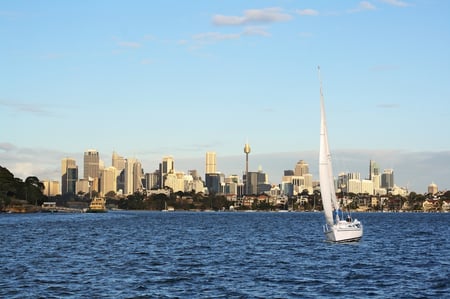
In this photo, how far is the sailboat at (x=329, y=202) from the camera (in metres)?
100

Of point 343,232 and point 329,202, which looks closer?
point 343,232

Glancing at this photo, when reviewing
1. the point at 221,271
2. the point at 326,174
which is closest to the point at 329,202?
the point at 326,174

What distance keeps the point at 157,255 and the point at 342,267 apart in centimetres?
2131

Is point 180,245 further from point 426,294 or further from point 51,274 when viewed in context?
point 426,294

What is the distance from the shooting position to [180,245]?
10350cm

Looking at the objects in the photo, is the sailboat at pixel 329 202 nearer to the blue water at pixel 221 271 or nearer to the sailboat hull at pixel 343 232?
the sailboat hull at pixel 343 232

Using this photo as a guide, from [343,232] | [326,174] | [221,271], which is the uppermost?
[326,174]

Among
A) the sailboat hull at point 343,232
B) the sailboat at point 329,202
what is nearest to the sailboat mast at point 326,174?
the sailboat at point 329,202

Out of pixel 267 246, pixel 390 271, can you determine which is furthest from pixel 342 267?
pixel 267 246

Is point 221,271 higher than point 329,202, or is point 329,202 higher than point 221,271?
point 329,202

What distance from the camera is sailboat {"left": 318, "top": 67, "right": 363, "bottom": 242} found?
328 ft

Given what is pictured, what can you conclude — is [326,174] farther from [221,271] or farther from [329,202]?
[221,271]

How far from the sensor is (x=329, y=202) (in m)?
102

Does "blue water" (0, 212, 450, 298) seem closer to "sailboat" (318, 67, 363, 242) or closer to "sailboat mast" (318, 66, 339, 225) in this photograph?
"sailboat" (318, 67, 363, 242)
